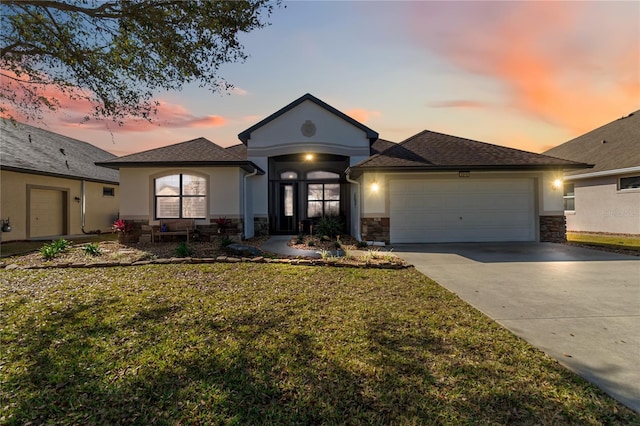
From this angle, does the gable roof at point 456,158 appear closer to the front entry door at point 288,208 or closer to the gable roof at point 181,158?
the gable roof at point 181,158

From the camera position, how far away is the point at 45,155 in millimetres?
15508

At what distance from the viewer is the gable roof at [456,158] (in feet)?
36.8

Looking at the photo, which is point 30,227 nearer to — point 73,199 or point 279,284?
point 73,199

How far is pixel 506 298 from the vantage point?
200 inches

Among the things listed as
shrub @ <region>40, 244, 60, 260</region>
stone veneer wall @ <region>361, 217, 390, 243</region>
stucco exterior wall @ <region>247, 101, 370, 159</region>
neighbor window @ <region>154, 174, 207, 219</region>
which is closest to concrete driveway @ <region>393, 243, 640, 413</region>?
stone veneer wall @ <region>361, 217, 390, 243</region>

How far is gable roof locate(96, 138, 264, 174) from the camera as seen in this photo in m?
12.0

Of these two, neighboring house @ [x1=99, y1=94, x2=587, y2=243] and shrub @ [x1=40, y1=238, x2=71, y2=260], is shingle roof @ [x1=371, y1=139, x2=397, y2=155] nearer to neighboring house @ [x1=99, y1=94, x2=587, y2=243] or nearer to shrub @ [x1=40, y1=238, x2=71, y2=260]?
neighboring house @ [x1=99, y1=94, x2=587, y2=243]

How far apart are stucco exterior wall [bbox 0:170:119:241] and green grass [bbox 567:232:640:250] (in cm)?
2262

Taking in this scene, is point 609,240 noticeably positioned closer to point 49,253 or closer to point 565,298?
point 565,298

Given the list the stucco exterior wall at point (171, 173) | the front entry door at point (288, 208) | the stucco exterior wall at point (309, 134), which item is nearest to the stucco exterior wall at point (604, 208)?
the stucco exterior wall at point (309, 134)

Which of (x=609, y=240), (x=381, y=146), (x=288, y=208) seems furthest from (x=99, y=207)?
(x=609, y=240)

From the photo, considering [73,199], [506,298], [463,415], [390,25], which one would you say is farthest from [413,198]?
[73,199]

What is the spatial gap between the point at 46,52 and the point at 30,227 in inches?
448

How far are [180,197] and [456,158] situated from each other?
10998 mm
